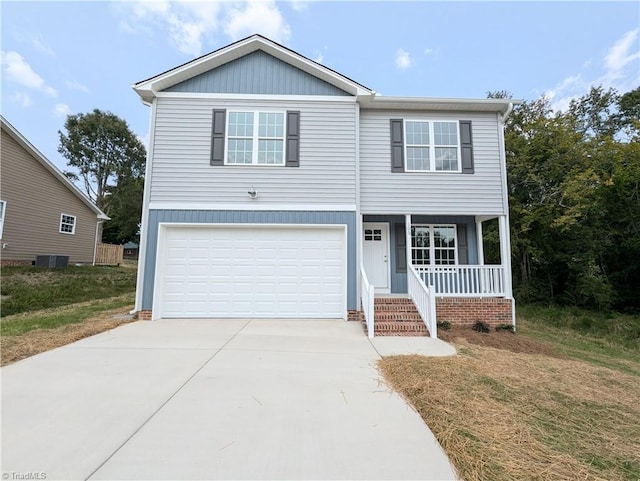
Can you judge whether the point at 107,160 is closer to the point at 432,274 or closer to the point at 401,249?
the point at 401,249

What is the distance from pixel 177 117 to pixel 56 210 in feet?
42.1

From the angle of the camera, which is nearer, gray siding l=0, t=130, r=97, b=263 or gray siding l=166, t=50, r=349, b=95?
gray siding l=166, t=50, r=349, b=95

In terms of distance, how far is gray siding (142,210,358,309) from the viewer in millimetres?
7344

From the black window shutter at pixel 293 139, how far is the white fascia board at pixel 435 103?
5.63 feet

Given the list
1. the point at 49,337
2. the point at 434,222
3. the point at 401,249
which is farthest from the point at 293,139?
the point at 49,337

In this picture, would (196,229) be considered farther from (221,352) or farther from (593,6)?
(593,6)

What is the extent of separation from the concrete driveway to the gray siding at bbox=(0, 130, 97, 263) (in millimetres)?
13307

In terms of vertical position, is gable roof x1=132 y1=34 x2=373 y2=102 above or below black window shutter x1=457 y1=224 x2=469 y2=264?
above

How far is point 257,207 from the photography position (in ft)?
24.8

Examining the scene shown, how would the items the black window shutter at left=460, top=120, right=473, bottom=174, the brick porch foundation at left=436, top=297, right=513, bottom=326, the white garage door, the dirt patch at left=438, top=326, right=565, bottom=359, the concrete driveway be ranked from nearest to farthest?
1. the concrete driveway
2. the dirt patch at left=438, top=326, right=565, bottom=359
3. the brick porch foundation at left=436, top=297, right=513, bottom=326
4. the white garage door
5. the black window shutter at left=460, top=120, right=473, bottom=174

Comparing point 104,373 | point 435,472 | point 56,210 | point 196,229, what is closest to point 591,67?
point 196,229

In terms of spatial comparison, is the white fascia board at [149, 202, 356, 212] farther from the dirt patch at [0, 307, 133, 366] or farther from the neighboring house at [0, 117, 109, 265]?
the neighboring house at [0, 117, 109, 265]

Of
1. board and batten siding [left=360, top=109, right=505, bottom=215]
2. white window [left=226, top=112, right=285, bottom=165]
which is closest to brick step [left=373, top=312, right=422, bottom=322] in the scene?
board and batten siding [left=360, top=109, right=505, bottom=215]

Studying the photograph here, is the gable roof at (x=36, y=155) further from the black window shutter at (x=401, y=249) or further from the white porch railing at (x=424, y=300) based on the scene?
the white porch railing at (x=424, y=300)
